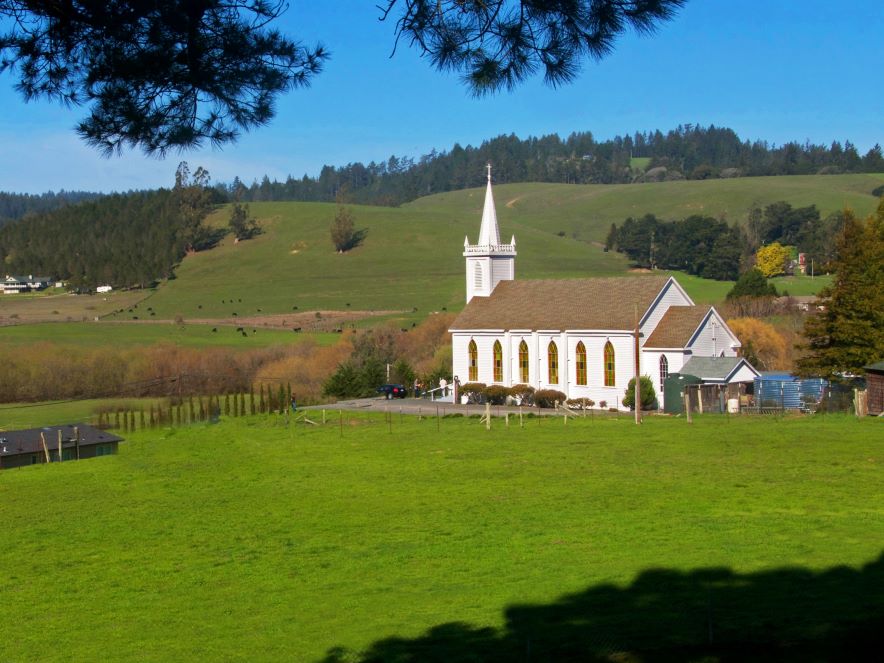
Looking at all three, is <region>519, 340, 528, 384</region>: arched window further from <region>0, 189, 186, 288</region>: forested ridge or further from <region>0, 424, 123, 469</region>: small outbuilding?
<region>0, 189, 186, 288</region>: forested ridge

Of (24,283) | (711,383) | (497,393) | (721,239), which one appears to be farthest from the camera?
(24,283)

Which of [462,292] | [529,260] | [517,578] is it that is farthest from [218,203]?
[517,578]

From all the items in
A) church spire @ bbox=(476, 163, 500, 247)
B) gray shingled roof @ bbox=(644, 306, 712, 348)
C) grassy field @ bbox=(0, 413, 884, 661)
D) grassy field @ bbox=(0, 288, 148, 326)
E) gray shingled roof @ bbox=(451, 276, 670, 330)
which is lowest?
grassy field @ bbox=(0, 413, 884, 661)

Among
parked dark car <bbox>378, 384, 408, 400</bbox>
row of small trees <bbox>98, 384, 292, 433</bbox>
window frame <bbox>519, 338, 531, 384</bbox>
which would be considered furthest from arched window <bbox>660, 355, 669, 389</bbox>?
row of small trees <bbox>98, 384, 292, 433</bbox>

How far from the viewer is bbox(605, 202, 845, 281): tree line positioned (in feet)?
381

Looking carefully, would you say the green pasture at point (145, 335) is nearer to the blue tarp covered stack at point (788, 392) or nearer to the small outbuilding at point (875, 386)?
the blue tarp covered stack at point (788, 392)

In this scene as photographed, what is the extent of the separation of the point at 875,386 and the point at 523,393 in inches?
681

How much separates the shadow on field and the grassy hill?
83748 millimetres

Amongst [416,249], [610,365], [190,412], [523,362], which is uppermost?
[416,249]

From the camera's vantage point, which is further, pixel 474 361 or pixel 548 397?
pixel 474 361

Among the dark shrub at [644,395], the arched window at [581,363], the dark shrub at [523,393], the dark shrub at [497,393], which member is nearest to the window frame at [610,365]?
the arched window at [581,363]

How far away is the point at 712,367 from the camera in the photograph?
48.6 meters

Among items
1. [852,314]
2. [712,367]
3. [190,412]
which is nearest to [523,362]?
[712,367]

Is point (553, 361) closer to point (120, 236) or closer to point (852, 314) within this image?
point (852, 314)
